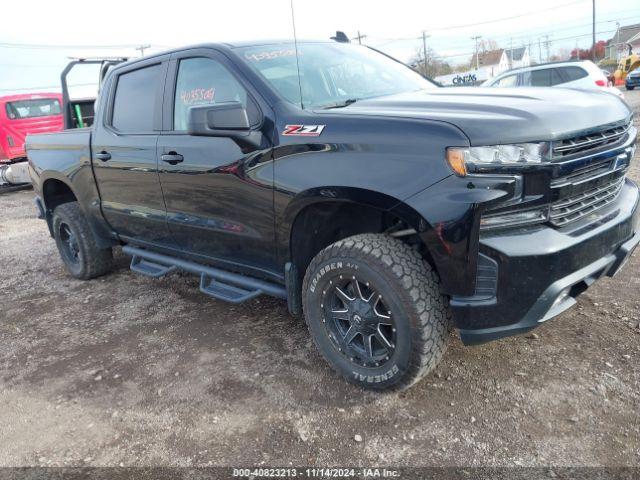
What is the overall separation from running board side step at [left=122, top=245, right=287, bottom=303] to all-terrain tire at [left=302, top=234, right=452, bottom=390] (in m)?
0.49

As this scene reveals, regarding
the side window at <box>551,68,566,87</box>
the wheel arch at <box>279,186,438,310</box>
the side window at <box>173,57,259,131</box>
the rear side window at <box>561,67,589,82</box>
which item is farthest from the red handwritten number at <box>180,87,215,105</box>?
the rear side window at <box>561,67,589,82</box>

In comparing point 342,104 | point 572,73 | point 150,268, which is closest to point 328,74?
point 342,104

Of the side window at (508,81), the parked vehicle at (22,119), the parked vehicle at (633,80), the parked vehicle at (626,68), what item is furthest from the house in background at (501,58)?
the parked vehicle at (22,119)

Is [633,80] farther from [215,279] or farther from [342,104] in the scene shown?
[215,279]

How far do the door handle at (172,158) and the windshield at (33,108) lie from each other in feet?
38.5

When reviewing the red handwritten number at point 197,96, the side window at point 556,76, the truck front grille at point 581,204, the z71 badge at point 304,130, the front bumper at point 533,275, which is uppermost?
the red handwritten number at point 197,96

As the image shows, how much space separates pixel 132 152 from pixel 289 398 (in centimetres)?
217

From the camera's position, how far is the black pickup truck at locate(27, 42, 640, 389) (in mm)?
2311

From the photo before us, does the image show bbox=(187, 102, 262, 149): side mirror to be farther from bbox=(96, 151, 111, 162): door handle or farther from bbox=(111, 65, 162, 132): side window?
bbox=(96, 151, 111, 162): door handle

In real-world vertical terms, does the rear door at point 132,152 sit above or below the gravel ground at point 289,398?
above

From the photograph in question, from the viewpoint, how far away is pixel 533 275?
2301 mm

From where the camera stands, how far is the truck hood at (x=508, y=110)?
2291 millimetres

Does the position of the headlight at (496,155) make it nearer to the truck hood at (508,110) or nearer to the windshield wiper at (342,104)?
the truck hood at (508,110)

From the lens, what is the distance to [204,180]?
3395mm
